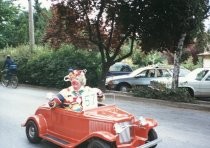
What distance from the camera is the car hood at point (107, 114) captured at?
286 inches

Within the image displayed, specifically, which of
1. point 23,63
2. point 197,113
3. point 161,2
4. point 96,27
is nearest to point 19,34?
point 23,63

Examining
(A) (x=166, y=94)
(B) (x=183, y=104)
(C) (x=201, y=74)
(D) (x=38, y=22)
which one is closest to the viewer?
(B) (x=183, y=104)

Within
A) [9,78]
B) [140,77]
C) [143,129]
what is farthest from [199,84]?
[143,129]

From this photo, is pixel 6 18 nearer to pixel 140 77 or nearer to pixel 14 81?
pixel 14 81

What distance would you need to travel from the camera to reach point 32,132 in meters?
8.95

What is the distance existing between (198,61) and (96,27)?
97.0ft

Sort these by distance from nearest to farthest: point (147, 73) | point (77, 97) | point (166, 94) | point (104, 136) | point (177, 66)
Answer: point (104, 136), point (77, 97), point (166, 94), point (177, 66), point (147, 73)

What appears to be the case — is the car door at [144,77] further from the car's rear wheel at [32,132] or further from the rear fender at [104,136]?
the rear fender at [104,136]

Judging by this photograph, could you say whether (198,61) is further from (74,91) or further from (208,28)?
(74,91)

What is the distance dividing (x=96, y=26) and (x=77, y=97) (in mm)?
11807

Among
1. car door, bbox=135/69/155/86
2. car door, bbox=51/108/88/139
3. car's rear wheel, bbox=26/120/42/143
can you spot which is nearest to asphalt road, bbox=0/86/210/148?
car's rear wheel, bbox=26/120/42/143

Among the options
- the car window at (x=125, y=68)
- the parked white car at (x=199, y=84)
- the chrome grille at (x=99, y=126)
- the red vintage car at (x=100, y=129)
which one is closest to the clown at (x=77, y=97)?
the red vintage car at (x=100, y=129)

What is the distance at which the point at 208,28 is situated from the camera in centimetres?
1712

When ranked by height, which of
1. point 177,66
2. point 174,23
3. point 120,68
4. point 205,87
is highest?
point 174,23
